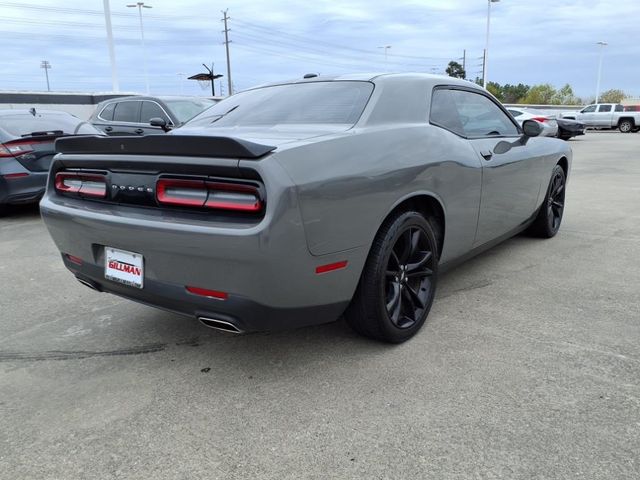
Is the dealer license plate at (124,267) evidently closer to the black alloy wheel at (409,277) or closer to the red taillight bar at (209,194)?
the red taillight bar at (209,194)

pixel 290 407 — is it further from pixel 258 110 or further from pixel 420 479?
pixel 258 110

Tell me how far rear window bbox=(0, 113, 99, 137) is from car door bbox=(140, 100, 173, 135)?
154 centimetres

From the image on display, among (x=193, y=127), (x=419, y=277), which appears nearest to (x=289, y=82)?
(x=193, y=127)

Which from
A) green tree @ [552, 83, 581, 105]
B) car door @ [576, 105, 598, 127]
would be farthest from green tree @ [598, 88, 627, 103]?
car door @ [576, 105, 598, 127]

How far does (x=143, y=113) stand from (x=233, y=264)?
26.0ft

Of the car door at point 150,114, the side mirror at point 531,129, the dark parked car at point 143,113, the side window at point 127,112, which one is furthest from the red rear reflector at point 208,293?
the side window at point 127,112

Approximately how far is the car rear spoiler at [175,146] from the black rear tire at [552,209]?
356cm

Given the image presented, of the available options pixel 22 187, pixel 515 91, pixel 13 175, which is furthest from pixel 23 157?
pixel 515 91

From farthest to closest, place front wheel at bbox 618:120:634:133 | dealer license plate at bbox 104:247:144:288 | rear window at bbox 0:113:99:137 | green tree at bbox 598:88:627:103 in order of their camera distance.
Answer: green tree at bbox 598:88:627:103 → front wheel at bbox 618:120:634:133 → rear window at bbox 0:113:99:137 → dealer license plate at bbox 104:247:144:288

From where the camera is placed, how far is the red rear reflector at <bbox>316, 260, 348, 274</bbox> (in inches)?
90.4

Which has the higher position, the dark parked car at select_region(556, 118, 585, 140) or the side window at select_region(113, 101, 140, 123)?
the side window at select_region(113, 101, 140, 123)

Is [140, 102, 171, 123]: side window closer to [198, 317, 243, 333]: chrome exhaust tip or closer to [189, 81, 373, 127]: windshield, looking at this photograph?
[189, 81, 373, 127]: windshield

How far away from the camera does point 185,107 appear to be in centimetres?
908

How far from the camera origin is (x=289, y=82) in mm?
3627
